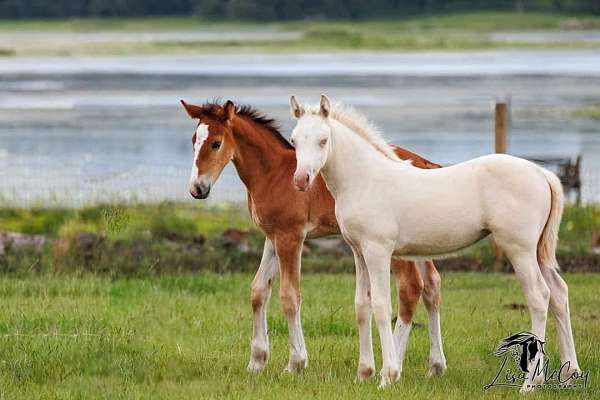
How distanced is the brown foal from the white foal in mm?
770

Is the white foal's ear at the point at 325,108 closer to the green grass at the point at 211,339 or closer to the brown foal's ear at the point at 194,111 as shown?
the brown foal's ear at the point at 194,111

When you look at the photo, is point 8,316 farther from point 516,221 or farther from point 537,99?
→ point 537,99

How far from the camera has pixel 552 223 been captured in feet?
31.4

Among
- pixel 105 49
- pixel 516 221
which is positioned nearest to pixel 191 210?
pixel 516 221

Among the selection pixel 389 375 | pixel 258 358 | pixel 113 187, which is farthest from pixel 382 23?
pixel 389 375

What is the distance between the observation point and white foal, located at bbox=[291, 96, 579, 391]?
9367 millimetres

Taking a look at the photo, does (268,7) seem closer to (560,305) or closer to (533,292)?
(560,305)

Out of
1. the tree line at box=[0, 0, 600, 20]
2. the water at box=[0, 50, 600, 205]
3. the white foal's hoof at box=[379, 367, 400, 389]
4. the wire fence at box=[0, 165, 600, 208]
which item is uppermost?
the white foal's hoof at box=[379, 367, 400, 389]

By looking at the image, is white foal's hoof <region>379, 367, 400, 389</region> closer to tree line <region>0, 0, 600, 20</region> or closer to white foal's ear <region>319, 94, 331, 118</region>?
white foal's ear <region>319, 94, 331, 118</region>

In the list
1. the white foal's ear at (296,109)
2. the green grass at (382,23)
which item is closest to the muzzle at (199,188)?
the white foal's ear at (296,109)

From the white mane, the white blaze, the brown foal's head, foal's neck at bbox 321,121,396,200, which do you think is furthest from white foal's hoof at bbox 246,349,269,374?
the white mane

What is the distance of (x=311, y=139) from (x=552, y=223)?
1.72 metres

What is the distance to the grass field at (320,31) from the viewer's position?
85125mm

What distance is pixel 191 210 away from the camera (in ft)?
70.0
